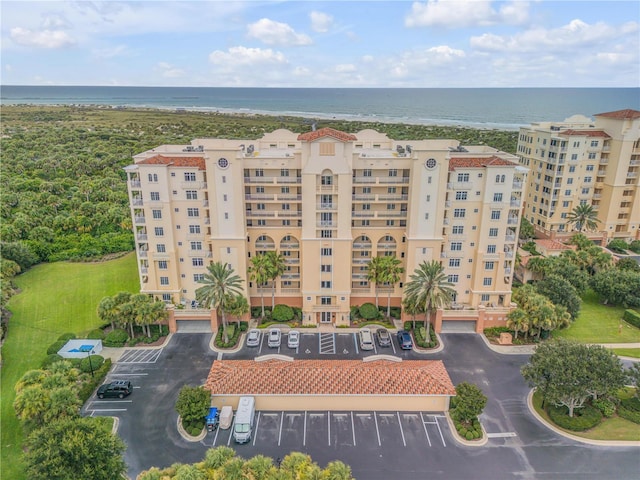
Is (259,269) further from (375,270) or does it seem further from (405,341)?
(405,341)

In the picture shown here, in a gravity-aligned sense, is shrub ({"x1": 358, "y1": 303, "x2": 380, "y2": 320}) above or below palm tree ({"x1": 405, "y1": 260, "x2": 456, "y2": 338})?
below

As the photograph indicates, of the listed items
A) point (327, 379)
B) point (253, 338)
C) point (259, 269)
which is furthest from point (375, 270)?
point (253, 338)

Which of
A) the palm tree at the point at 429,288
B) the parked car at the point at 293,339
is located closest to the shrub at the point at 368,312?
the palm tree at the point at 429,288

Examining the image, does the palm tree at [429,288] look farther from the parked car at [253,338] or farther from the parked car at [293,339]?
the parked car at [253,338]

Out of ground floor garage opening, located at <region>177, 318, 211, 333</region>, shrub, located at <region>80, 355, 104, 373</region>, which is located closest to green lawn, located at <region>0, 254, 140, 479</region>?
shrub, located at <region>80, 355, 104, 373</region>

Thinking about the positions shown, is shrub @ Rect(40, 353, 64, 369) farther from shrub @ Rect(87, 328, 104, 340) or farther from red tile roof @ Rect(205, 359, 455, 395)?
red tile roof @ Rect(205, 359, 455, 395)

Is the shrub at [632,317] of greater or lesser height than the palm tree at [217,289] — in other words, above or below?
below
